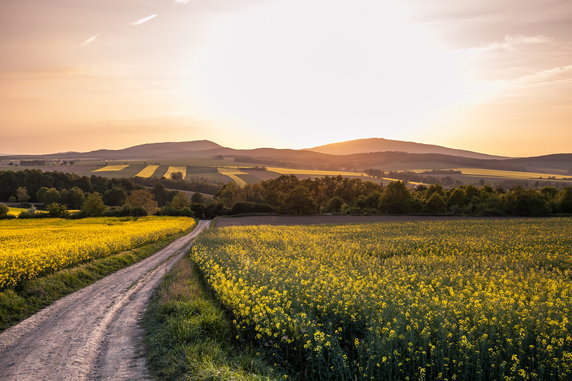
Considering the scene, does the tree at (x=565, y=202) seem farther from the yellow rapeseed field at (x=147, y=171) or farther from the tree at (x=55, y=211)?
the yellow rapeseed field at (x=147, y=171)

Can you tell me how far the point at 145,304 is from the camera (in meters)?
14.5

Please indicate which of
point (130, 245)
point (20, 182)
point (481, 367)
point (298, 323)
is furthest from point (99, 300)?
point (20, 182)

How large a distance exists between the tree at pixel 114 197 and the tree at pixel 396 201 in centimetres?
6984

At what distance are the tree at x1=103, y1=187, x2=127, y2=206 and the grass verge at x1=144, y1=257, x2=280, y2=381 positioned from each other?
102250 mm

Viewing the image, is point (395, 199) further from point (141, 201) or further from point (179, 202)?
point (141, 201)

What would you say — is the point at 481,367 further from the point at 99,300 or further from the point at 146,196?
the point at 146,196

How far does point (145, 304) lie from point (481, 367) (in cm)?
1138

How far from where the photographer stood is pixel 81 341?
34.2 feet

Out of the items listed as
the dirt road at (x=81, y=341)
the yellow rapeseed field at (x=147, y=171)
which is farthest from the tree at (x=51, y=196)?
the dirt road at (x=81, y=341)

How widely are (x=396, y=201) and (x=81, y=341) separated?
3138 inches

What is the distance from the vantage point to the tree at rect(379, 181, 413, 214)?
84488 mm

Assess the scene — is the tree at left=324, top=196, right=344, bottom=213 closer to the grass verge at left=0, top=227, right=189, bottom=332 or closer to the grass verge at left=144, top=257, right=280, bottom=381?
the grass verge at left=0, top=227, right=189, bottom=332

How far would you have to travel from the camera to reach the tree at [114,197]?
107938 mm

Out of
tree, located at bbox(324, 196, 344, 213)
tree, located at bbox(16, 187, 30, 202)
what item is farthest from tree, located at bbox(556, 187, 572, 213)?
tree, located at bbox(16, 187, 30, 202)
